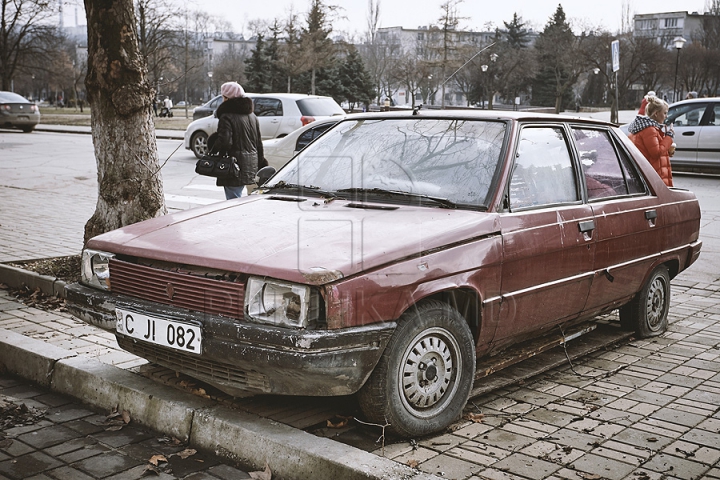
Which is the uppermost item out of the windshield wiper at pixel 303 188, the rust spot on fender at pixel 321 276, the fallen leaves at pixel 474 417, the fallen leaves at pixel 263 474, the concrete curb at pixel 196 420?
the windshield wiper at pixel 303 188

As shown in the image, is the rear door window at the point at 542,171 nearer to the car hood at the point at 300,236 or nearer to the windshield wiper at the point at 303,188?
the car hood at the point at 300,236

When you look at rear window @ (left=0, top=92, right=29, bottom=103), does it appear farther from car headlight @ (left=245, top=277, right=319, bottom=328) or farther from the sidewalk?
car headlight @ (left=245, top=277, right=319, bottom=328)

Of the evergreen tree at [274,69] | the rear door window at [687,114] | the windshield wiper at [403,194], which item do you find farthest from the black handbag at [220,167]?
the evergreen tree at [274,69]

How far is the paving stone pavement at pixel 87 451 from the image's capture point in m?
3.52

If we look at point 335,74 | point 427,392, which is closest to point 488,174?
point 427,392

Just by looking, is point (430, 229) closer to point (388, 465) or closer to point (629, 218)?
point (388, 465)

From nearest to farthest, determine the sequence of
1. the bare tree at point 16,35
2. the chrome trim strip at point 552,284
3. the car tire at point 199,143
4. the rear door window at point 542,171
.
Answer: the chrome trim strip at point 552,284 < the rear door window at point 542,171 < the car tire at point 199,143 < the bare tree at point 16,35

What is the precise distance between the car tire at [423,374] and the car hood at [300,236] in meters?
0.36

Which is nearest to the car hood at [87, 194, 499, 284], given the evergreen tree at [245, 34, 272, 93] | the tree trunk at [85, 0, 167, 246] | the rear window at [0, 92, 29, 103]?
the tree trunk at [85, 0, 167, 246]

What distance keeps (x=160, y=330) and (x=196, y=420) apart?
0.48 meters

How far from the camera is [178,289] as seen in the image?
372 centimetres

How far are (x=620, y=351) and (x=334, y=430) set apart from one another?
2546mm

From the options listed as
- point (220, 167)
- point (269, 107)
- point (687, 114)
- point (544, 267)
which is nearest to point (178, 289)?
point (544, 267)

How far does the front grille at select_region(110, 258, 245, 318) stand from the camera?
353cm
